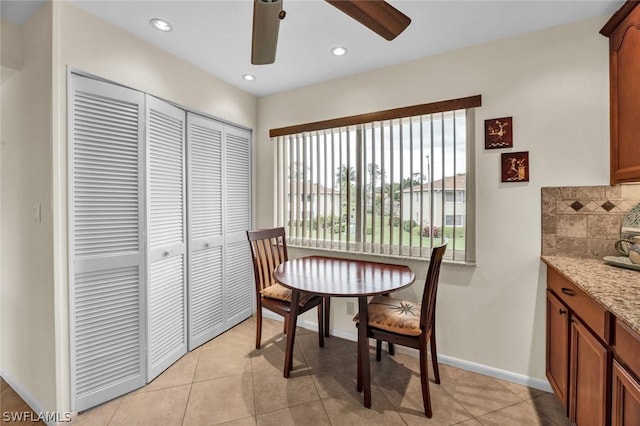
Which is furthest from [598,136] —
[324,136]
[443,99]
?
[324,136]

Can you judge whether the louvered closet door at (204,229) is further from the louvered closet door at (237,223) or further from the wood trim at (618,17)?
the wood trim at (618,17)

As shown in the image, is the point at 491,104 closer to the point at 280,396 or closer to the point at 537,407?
the point at 537,407

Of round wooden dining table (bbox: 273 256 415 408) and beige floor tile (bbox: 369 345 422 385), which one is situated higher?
round wooden dining table (bbox: 273 256 415 408)

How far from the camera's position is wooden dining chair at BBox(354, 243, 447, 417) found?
1.71 meters

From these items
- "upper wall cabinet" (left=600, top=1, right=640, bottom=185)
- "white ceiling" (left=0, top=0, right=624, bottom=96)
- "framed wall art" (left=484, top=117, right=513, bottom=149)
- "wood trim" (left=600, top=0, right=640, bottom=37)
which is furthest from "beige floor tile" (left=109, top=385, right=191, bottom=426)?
"wood trim" (left=600, top=0, right=640, bottom=37)

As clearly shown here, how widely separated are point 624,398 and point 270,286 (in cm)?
221

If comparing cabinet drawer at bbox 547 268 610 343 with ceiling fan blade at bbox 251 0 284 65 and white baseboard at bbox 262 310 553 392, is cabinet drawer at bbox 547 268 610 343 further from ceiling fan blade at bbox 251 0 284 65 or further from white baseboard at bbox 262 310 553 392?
ceiling fan blade at bbox 251 0 284 65

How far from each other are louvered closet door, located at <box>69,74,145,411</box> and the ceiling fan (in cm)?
122

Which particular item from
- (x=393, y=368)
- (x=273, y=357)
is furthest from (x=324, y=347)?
(x=393, y=368)

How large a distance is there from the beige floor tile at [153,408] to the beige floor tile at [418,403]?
54.4 inches

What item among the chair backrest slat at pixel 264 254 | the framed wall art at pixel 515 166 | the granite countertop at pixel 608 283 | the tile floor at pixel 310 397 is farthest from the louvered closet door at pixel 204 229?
the granite countertop at pixel 608 283

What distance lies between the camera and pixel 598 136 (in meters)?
1.84

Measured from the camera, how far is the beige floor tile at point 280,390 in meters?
1.87

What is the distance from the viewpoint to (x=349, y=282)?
1.96 metres
